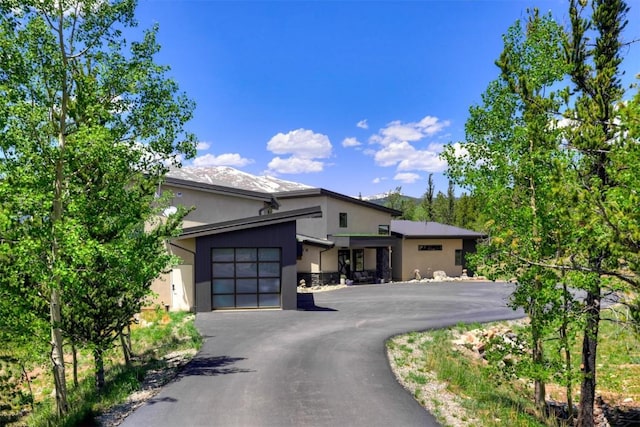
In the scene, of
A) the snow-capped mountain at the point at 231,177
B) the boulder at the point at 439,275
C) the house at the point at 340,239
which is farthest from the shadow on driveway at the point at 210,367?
the snow-capped mountain at the point at 231,177

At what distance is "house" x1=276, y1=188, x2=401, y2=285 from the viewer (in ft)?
96.1

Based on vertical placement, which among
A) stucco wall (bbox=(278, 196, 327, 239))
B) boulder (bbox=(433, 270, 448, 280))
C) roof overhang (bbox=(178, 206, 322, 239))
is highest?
stucco wall (bbox=(278, 196, 327, 239))

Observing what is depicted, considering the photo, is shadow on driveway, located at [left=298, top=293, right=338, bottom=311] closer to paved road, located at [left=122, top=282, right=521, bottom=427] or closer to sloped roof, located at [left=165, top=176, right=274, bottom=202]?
paved road, located at [left=122, top=282, right=521, bottom=427]

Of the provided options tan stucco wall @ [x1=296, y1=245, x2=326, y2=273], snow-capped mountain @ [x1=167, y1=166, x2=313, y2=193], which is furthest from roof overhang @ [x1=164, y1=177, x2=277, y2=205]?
snow-capped mountain @ [x1=167, y1=166, x2=313, y2=193]

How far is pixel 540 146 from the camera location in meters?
7.79

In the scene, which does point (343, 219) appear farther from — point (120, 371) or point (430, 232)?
point (120, 371)

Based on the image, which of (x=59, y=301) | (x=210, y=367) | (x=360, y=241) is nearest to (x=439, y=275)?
(x=360, y=241)

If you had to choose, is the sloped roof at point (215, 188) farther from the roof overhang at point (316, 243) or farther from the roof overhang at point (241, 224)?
the roof overhang at point (316, 243)

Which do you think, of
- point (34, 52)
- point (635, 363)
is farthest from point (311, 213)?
point (635, 363)

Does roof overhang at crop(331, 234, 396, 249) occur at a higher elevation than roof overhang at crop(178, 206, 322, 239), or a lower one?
lower

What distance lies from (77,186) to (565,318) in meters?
11.0

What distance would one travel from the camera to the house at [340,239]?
96.1ft

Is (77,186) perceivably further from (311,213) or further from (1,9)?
(311,213)

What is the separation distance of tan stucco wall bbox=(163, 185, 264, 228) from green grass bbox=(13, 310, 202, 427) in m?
5.99
